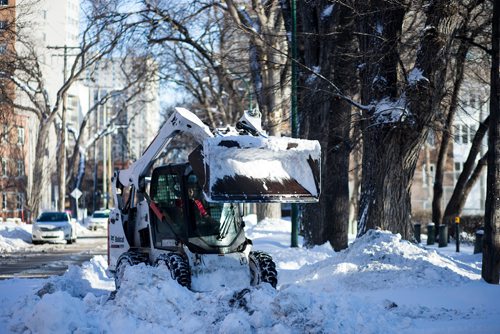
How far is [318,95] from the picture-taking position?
1922 cm

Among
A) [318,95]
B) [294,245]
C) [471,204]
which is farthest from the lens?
[471,204]

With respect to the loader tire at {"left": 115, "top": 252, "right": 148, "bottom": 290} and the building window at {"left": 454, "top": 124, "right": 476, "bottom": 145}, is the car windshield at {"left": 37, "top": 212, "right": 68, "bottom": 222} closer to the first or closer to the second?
the building window at {"left": 454, "top": 124, "right": 476, "bottom": 145}

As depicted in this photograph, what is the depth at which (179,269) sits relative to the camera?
38.1 ft

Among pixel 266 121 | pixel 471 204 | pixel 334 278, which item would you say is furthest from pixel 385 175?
pixel 471 204

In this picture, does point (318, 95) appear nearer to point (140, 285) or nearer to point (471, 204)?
point (140, 285)

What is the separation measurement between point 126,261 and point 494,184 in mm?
6482

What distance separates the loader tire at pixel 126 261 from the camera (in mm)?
13141

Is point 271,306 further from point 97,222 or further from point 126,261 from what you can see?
point 97,222

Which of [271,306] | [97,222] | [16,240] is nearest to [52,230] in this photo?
[16,240]

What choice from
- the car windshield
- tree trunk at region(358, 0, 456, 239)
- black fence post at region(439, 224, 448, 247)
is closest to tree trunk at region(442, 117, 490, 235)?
black fence post at region(439, 224, 448, 247)

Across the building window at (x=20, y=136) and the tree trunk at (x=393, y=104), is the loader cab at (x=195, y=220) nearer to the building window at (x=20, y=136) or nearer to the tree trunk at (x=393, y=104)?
the tree trunk at (x=393, y=104)

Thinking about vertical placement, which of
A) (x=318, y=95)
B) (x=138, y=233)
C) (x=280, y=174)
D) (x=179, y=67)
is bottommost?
(x=138, y=233)

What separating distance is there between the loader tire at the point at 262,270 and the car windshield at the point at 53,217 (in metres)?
26.6

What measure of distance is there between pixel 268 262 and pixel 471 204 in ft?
177
